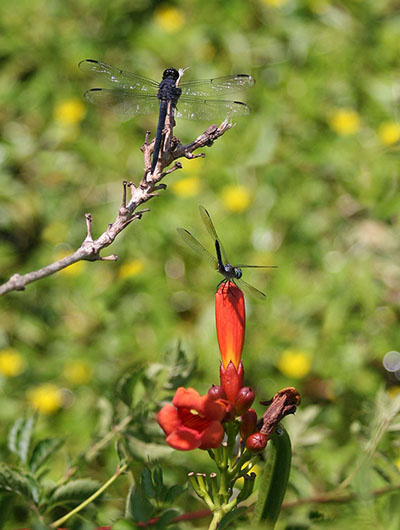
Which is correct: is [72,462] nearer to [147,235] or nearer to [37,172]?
[147,235]

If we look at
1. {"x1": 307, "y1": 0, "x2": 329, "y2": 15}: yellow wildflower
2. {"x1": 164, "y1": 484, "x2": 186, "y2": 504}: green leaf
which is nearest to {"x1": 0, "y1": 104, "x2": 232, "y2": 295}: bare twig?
{"x1": 164, "y1": 484, "x2": 186, "y2": 504}: green leaf

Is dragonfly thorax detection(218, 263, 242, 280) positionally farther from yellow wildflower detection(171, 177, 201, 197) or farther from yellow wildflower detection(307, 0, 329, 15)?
yellow wildflower detection(307, 0, 329, 15)

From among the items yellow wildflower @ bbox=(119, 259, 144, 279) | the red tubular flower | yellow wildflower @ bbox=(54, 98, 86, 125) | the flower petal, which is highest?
yellow wildflower @ bbox=(54, 98, 86, 125)

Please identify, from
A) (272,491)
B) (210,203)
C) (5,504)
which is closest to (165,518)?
(272,491)

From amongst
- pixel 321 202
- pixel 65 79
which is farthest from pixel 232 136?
pixel 65 79

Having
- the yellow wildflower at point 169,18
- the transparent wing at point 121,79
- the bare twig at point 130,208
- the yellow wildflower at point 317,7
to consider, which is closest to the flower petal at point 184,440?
the bare twig at point 130,208

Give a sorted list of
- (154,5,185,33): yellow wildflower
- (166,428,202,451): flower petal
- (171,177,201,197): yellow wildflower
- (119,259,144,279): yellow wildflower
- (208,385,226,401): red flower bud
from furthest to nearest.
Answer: (154,5,185,33): yellow wildflower < (171,177,201,197): yellow wildflower < (119,259,144,279): yellow wildflower < (208,385,226,401): red flower bud < (166,428,202,451): flower petal
